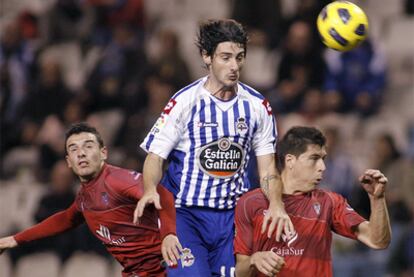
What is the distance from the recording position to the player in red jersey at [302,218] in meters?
7.41

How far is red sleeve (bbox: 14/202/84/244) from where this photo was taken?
27.5 ft

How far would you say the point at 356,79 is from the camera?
13320mm

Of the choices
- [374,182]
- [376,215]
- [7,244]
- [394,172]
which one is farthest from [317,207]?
[394,172]

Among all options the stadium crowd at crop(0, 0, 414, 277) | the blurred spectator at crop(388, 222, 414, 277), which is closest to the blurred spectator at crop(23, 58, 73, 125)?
the stadium crowd at crop(0, 0, 414, 277)

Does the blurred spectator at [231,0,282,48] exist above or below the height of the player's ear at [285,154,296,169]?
above

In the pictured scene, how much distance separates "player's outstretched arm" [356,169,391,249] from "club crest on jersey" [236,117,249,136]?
963 mm

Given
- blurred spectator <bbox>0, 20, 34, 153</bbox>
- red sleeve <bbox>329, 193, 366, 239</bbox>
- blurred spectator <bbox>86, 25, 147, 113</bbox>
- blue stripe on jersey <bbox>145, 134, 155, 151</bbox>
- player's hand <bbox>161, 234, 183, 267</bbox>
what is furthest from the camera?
blurred spectator <bbox>0, 20, 34, 153</bbox>

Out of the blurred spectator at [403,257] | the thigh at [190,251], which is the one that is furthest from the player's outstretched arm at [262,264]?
the blurred spectator at [403,257]

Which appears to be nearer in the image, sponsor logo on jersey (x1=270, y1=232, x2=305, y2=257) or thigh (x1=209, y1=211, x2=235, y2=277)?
sponsor logo on jersey (x1=270, y1=232, x2=305, y2=257)

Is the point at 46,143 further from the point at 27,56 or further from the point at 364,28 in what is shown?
the point at 364,28

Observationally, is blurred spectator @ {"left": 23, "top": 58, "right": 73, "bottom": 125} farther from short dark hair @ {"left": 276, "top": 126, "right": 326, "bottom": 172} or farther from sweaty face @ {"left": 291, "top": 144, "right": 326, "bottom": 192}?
sweaty face @ {"left": 291, "top": 144, "right": 326, "bottom": 192}

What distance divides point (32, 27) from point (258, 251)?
9761mm

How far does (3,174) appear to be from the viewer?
50.4 feet

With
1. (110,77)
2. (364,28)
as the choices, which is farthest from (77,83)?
(364,28)
